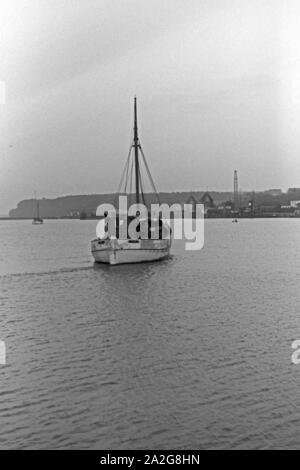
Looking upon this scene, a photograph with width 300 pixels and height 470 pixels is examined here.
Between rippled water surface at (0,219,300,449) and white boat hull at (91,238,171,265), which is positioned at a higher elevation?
white boat hull at (91,238,171,265)

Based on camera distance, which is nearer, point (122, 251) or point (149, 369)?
point (149, 369)

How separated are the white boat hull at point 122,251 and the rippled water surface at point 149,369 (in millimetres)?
12938

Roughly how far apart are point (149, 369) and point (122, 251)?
3139 centimetres

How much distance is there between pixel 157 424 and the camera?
41.3ft

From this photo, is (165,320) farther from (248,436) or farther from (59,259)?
(59,259)

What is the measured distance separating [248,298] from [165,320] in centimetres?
857

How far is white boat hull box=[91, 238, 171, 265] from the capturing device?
4781cm

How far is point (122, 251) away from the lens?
48000 millimetres

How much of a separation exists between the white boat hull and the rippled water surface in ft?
42.4

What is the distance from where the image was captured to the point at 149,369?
16812 mm

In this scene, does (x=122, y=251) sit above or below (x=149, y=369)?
above
